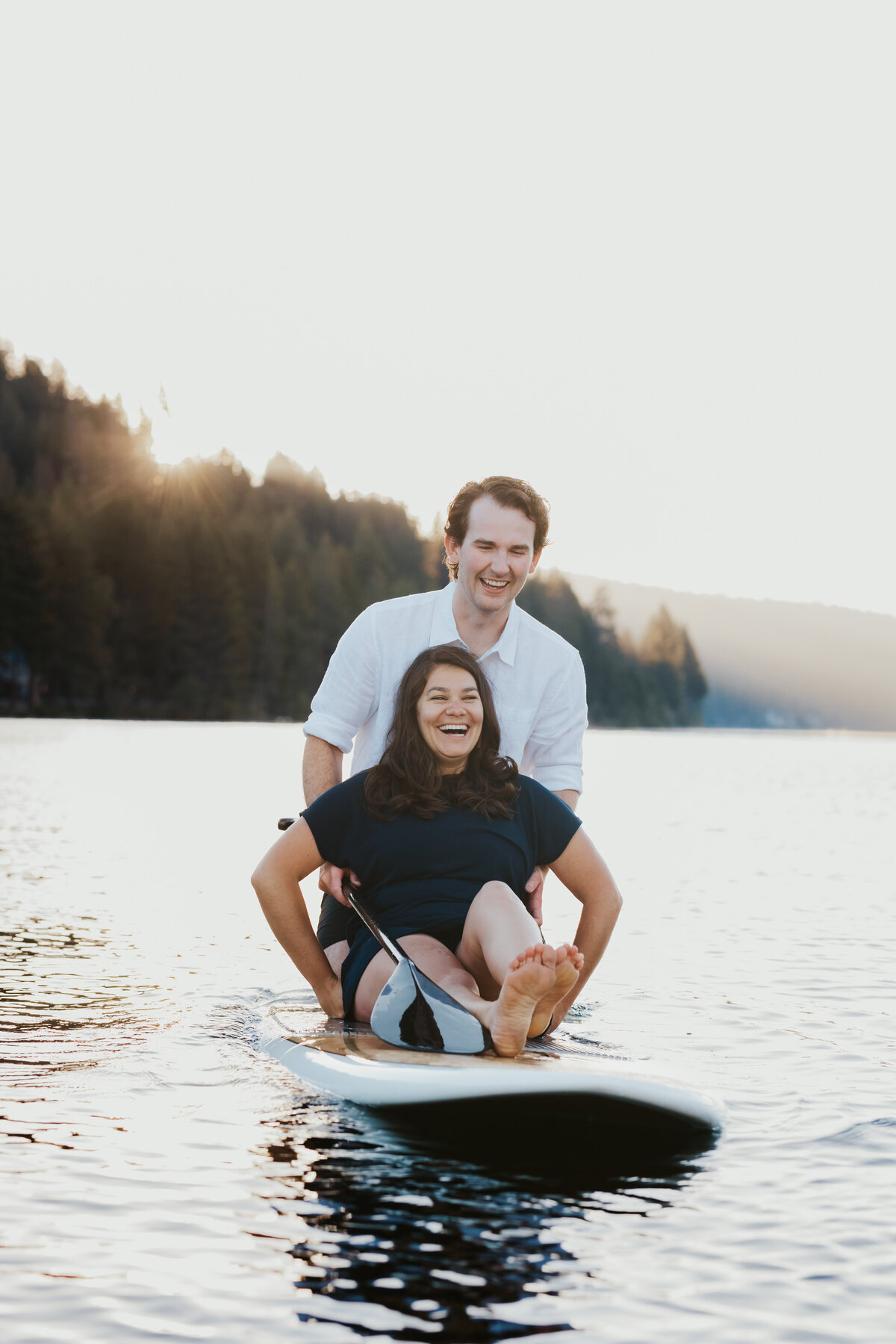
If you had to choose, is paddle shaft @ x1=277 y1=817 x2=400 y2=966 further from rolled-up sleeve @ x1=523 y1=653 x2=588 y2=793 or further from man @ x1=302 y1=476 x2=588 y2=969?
rolled-up sleeve @ x1=523 y1=653 x2=588 y2=793

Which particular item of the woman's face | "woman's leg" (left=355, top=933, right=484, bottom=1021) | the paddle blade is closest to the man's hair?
the woman's face

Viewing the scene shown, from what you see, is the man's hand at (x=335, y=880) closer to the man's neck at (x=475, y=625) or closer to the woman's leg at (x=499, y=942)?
the woman's leg at (x=499, y=942)

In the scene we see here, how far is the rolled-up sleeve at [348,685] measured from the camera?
A: 6.41m

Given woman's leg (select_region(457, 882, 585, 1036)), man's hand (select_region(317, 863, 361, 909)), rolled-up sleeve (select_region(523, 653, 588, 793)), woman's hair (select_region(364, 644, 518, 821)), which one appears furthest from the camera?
rolled-up sleeve (select_region(523, 653, 588, 793))

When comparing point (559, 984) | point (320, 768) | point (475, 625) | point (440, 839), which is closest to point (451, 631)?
point (475, 625)

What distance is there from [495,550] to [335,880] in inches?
63.1

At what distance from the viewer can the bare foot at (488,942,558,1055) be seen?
4.70 metres

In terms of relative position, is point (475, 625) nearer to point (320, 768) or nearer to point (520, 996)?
point (320, 768)

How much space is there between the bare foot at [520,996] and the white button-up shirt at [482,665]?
161cm

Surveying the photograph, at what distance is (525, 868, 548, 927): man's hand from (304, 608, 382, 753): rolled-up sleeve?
→ 115 centimetres

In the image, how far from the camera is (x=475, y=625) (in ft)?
21.2

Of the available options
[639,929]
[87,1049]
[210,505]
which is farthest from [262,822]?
[210,505]

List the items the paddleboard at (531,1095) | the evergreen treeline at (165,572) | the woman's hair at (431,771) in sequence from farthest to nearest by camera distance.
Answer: the evergreen treeline at (165,572) < the woman's hair at (431,771) < the paddleboard at (531,1095)

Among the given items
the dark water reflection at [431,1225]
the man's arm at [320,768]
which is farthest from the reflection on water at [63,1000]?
the dark water reflection at [431,1225]
